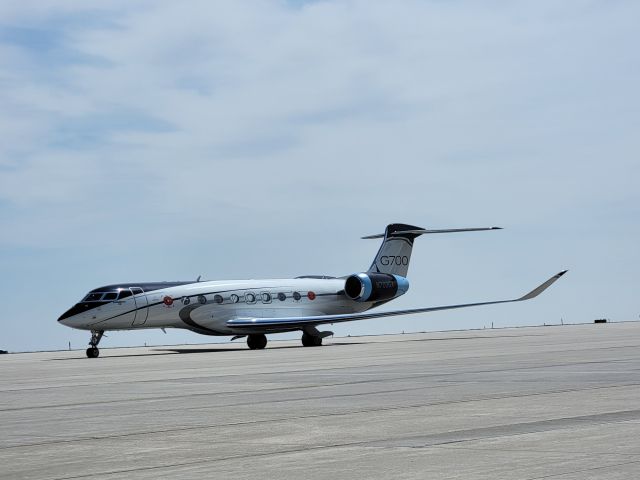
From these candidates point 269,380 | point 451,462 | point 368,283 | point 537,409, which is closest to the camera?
point 451,462

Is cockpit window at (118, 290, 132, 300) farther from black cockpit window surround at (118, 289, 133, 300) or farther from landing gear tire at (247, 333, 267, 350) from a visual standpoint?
landing gear tire at (247, 333, 267, 350)

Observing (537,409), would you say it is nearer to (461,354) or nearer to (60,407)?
(60,407)

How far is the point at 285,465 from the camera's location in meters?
11.1

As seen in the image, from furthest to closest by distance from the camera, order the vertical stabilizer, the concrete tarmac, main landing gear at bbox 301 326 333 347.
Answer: the vertical stabilizer
main landing gear at bbox 301 326 333 347
the concrete tarmac

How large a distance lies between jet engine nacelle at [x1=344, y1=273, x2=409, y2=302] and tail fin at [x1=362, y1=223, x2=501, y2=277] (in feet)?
5.47

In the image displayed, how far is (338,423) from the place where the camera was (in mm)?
14828

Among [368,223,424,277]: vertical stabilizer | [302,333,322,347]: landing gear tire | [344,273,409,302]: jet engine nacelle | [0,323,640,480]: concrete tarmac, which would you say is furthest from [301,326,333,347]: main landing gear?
[0,323,640,480]: concrete tarmac

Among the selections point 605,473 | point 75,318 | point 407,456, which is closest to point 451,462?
point 407,456

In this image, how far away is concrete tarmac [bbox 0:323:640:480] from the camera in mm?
10836

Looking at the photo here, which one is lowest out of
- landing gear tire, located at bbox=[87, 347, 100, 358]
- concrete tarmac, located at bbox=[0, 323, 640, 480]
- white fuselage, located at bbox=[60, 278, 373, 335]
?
concrete tarmac, located at bbox=[0, 323, 640, 480]

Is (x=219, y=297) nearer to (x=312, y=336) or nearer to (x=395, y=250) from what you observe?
(x=312, y=336)

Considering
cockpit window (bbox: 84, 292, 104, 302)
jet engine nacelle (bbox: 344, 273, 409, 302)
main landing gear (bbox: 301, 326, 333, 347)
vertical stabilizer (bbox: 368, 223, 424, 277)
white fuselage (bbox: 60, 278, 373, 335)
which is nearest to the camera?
cockpit window (bbox: 84, 292, 104, 302)

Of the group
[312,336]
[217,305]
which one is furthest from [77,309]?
[312,336]

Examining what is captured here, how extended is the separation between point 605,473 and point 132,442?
6114mm
